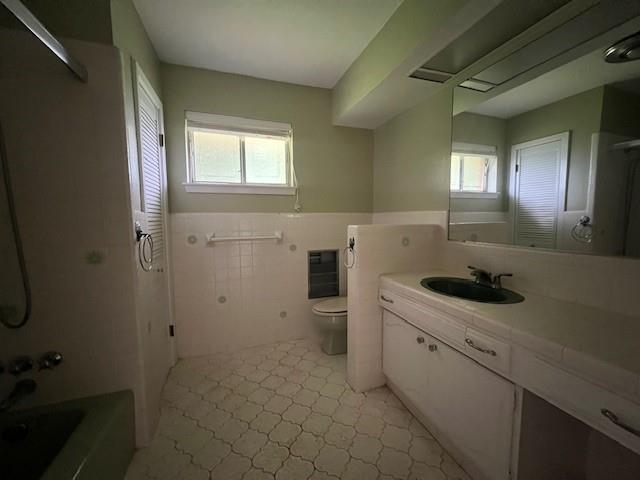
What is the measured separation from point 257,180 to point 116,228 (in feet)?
4.29

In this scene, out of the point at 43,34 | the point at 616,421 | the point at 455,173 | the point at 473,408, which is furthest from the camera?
the point at 455,173

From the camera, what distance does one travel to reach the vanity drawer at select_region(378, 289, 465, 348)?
1176 mm

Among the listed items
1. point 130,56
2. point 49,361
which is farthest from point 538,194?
point 49,361

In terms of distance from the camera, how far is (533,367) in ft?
2.86

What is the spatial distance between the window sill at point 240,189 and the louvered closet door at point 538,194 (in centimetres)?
173

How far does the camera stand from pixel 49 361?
3.98ft

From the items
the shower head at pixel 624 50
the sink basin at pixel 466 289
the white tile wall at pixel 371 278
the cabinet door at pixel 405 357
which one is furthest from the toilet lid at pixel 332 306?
the shower head at pixel 624 50

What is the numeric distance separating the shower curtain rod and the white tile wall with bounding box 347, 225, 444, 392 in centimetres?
156

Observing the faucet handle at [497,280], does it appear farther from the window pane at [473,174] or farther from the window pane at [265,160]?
the window pane at [265,160]

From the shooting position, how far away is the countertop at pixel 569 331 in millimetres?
702

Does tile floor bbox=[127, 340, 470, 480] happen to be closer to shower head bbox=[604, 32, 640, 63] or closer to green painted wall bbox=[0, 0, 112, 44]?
shower head bbox=[604, 32, 640, 63]

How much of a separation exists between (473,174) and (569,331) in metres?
1.15

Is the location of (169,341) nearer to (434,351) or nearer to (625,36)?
(434,351)

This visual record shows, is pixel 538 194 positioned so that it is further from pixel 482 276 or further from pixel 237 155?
pixel 237 155
